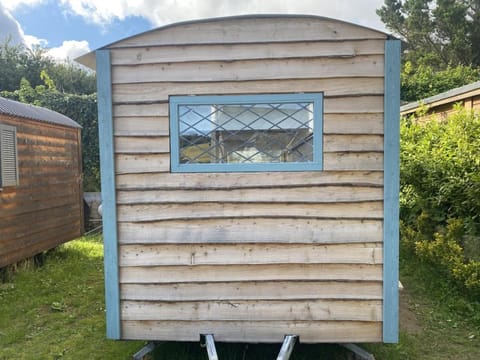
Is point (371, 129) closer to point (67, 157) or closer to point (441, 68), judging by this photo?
point (67, 157)

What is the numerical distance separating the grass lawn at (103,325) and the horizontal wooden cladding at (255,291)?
63 centimetres

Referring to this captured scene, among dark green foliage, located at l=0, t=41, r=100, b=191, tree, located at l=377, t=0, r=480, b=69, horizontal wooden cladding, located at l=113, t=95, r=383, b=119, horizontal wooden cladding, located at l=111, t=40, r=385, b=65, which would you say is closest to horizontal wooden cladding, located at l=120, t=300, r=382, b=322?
horizontal wooden cladding, located at l=113, t=95, r=383, b=119

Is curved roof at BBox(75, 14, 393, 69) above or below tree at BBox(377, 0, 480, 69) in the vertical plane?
below

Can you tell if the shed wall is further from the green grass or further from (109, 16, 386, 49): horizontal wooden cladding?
the green grass

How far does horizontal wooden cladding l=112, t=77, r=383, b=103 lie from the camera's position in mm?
2412

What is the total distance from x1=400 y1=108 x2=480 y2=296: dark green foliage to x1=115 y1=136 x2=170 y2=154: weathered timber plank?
9.37 feet

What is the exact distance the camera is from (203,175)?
2.49 metres

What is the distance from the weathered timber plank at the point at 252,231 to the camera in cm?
246

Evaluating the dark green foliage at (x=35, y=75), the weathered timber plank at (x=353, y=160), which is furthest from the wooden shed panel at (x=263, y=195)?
the dark green foliage at (x=35, y=75)

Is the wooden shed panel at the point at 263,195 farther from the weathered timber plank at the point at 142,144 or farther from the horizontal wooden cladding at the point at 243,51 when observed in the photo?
the horizontal wooden cladding at the point at 243,51

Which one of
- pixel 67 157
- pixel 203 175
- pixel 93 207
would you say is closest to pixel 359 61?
pixel 203 175

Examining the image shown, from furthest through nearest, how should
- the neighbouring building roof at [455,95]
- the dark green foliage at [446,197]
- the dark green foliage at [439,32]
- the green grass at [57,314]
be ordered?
the dark green foliage at [439,32], the neighbouring building roof at [455,95], the dark green foliage at [446,197], the green grass at [57,314]

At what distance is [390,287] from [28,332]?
3065 mm

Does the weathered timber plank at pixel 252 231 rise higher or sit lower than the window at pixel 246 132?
lower
